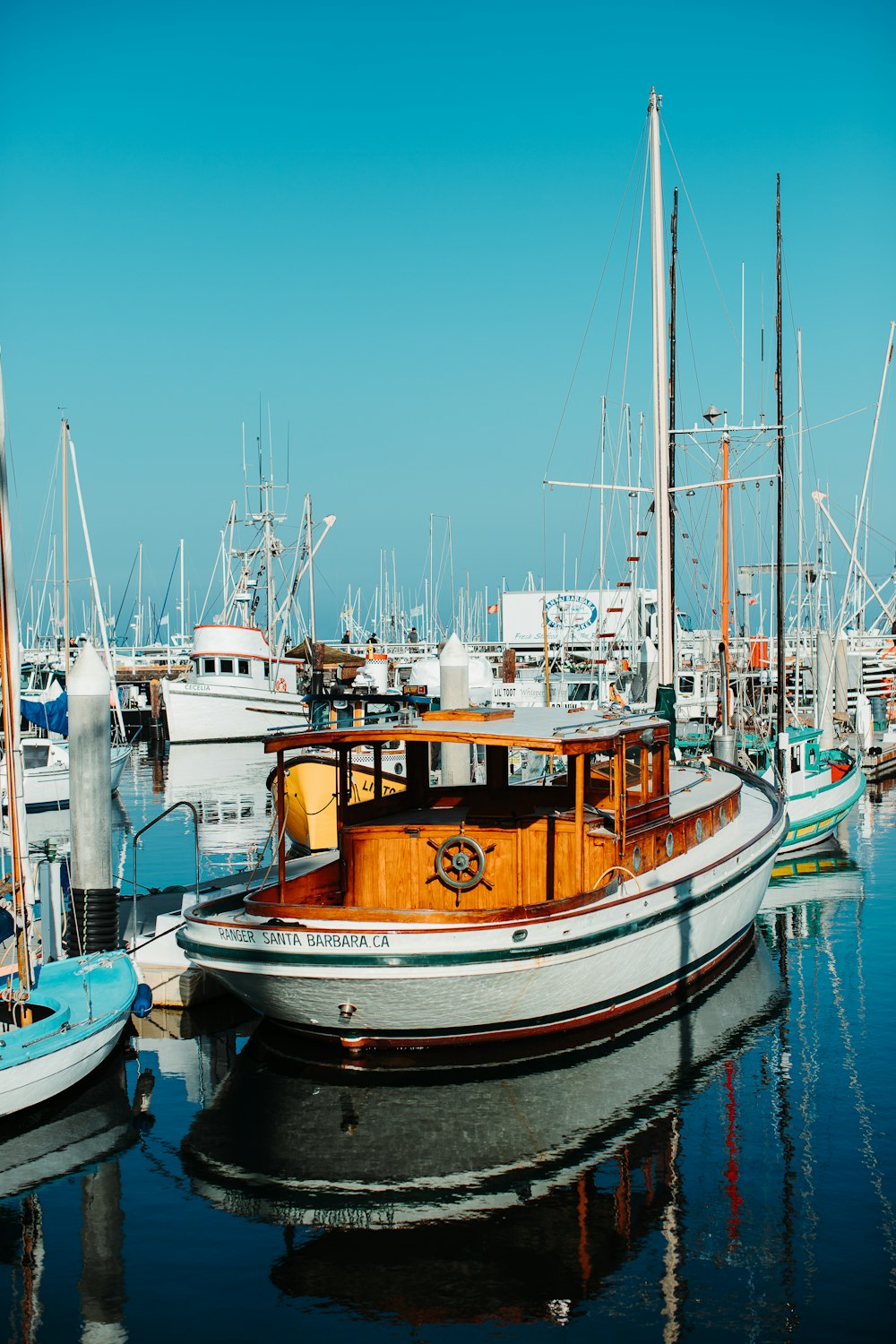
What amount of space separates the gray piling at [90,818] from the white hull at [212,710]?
46.1 m

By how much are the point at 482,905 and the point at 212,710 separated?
50.1m

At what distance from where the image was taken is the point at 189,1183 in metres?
9.78

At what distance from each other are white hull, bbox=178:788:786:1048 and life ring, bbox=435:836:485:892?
2.62ft

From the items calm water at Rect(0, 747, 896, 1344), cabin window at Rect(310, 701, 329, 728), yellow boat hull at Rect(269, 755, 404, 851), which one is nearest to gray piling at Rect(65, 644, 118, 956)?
calm water at Rect(0, 747, 896, 1344)

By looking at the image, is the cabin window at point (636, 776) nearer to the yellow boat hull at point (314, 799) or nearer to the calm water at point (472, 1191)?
the calm water at point (472, 1191)

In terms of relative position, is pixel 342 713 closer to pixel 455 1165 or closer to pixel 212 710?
pixel 455 1165

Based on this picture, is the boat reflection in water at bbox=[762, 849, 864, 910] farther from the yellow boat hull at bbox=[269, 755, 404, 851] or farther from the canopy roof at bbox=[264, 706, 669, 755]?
the canopy roof at bbox=[264, 706, 669, 755]

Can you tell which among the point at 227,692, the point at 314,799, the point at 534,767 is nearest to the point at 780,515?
the point at 534,767

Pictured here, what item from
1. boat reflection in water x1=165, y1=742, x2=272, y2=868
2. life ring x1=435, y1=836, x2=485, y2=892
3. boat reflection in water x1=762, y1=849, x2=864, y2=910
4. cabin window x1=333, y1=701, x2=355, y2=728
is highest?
cabin window x1=333, y1=701, x2=355, y2=728

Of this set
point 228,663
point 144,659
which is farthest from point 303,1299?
point 144,659

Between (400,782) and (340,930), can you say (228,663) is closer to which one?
(400,782)

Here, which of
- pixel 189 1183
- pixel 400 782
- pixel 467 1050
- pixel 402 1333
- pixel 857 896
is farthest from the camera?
pixel 857 896

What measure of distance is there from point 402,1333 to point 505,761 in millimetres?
7420

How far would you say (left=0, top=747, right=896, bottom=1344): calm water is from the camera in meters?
7.77
